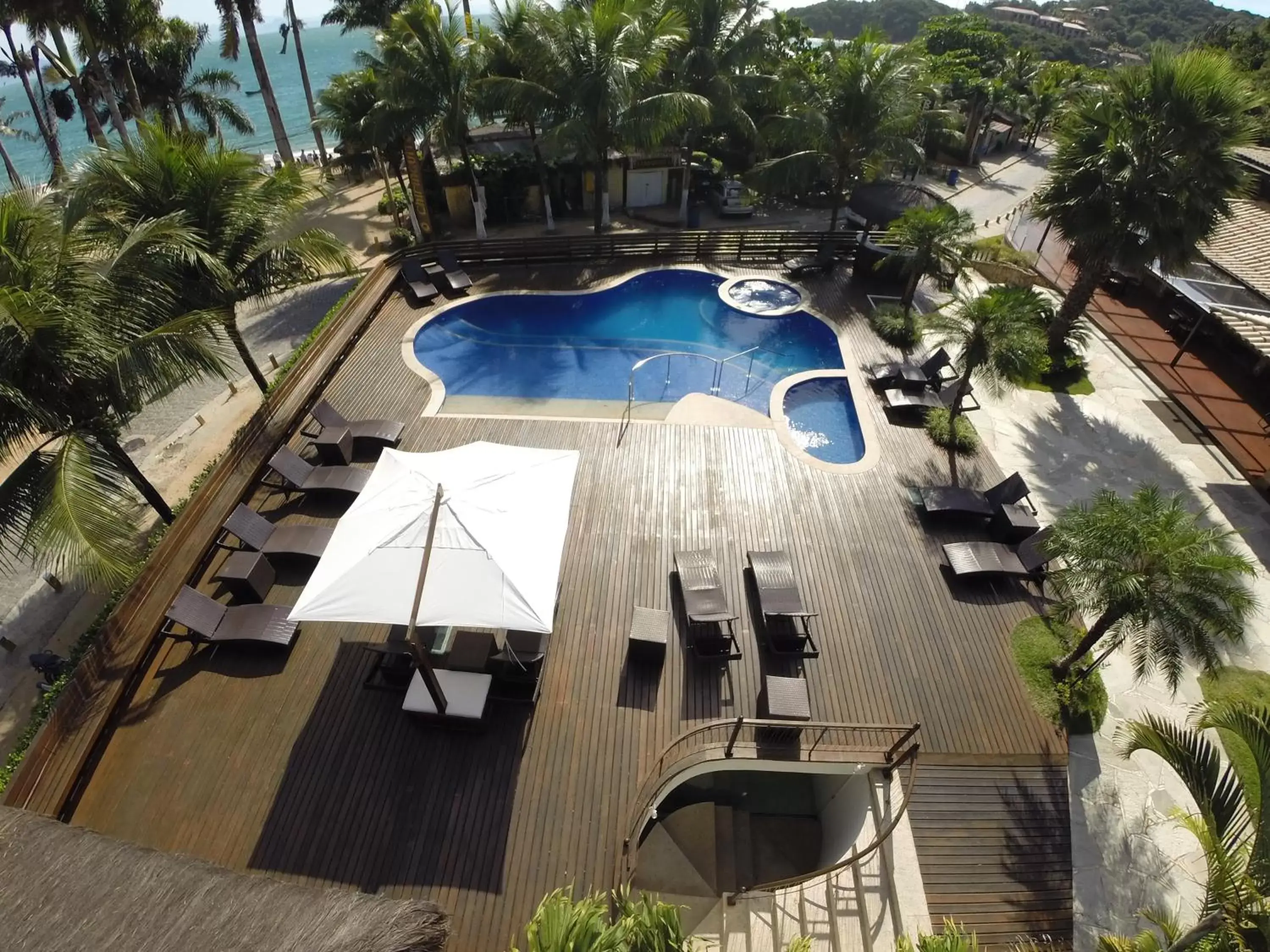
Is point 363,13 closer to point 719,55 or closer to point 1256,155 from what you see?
point 719,55

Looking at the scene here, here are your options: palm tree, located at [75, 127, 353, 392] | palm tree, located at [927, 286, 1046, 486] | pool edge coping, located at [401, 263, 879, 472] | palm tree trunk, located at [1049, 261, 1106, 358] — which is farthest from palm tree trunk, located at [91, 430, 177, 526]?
palm tree trunk, located at [1049, 261, 1106, 358]

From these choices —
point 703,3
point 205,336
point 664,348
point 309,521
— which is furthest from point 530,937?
point 703,3

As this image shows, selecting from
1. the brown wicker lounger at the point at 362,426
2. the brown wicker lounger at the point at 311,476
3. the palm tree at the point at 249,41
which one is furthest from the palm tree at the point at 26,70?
the brown wicker lounger at the point at 311,476

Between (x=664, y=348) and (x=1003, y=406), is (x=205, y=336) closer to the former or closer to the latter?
(x=664, y=348)

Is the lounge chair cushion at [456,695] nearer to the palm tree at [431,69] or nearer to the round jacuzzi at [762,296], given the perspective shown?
the round jacuzzi at [762,296]

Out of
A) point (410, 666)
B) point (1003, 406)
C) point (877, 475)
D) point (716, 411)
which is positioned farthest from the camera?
point (1003, 406)

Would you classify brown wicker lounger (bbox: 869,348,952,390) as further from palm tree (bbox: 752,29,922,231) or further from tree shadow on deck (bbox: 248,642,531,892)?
tree shadow on deck (bbox: 248,642,531,892)
